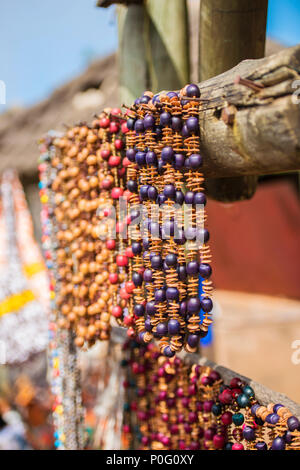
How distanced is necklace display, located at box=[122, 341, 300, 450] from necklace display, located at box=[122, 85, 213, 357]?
11.7 inches

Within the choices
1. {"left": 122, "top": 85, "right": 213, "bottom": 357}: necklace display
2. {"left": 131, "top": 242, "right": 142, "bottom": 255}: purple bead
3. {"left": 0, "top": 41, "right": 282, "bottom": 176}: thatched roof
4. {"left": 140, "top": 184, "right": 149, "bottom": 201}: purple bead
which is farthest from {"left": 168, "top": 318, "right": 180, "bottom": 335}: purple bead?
{"left": 0, "top": 41, "right": 282, "bottom": 176}: thatched roof

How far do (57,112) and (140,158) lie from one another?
3.58 m

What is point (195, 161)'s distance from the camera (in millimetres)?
1071

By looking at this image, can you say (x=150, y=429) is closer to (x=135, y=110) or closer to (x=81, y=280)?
(x=81, y=280)

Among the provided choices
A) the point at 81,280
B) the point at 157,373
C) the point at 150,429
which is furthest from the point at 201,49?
the point at 150,429

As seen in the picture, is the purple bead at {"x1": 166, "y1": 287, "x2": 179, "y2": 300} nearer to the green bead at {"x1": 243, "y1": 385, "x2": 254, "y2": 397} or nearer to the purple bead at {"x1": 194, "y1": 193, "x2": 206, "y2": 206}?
the purple bead at {"x1": 194, "y1": 193, "x2": 206, "y2": 206}

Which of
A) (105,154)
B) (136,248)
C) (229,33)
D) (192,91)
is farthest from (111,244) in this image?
(229,33)

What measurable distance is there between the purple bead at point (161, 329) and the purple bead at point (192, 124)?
510 millimetres

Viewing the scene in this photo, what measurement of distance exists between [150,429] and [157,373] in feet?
0.86

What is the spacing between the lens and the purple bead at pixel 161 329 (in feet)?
3.62

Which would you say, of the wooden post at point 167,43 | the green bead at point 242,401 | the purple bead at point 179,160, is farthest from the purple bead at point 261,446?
the wooden post at point 167,43

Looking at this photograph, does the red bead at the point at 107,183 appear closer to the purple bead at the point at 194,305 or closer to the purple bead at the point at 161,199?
the purple bead at the point at 161,199

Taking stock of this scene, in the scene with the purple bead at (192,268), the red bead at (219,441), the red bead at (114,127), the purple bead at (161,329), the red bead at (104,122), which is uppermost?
the red bead at (104,122)

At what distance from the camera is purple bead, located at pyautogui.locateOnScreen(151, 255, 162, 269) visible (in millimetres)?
1115
